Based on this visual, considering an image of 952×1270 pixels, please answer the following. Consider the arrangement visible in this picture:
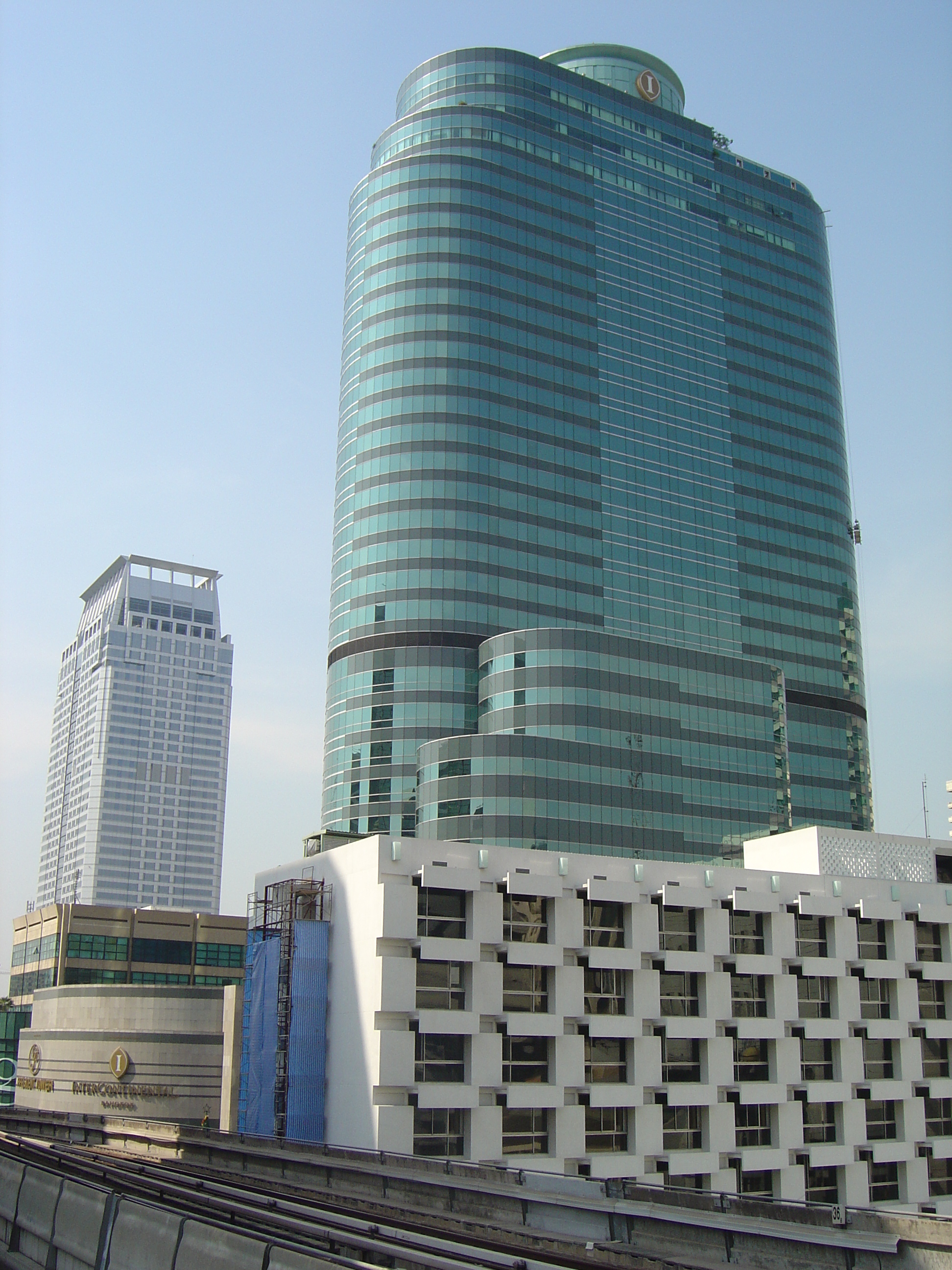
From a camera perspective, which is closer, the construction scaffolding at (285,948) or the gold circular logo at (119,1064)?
the construction scaffolding at (285,948)

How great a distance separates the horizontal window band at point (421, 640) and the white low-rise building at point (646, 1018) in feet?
246

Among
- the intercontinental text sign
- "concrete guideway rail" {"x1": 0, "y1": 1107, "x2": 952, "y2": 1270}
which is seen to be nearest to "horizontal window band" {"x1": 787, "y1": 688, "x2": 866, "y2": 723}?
the intercontinental text sign

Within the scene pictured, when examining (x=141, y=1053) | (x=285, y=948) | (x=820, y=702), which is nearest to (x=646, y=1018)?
(x=285, y=948)

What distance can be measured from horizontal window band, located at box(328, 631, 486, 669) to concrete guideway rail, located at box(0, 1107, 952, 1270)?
105 metres

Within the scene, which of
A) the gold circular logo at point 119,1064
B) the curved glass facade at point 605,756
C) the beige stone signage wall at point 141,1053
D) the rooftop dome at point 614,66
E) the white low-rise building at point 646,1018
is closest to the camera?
the white low-rise building at point 646,1018

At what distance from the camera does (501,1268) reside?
20.2m

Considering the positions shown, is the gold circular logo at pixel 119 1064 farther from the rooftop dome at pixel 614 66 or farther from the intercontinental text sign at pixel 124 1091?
the rooftop dome at pixel 614 66

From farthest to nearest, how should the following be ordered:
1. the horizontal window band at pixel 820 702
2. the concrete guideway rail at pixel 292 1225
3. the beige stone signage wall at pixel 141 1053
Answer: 1. the horizontal window band at pixel 820 702
2. the beige stone signage wall at pixel 141 1053
3. the concrete guideway rail at pixel 292 1225

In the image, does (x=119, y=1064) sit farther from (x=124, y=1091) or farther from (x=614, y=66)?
(x=614, y=66)

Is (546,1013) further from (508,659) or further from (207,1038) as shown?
(508,659)

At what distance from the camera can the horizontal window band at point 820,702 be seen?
179 m

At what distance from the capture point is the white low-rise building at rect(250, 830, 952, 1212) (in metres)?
58.2

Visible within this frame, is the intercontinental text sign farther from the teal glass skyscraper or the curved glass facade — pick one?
the teal glass skyscraper

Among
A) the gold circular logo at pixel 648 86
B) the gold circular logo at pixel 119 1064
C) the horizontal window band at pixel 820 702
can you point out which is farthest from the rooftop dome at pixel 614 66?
the gold circular logo at pixel 119 1064
